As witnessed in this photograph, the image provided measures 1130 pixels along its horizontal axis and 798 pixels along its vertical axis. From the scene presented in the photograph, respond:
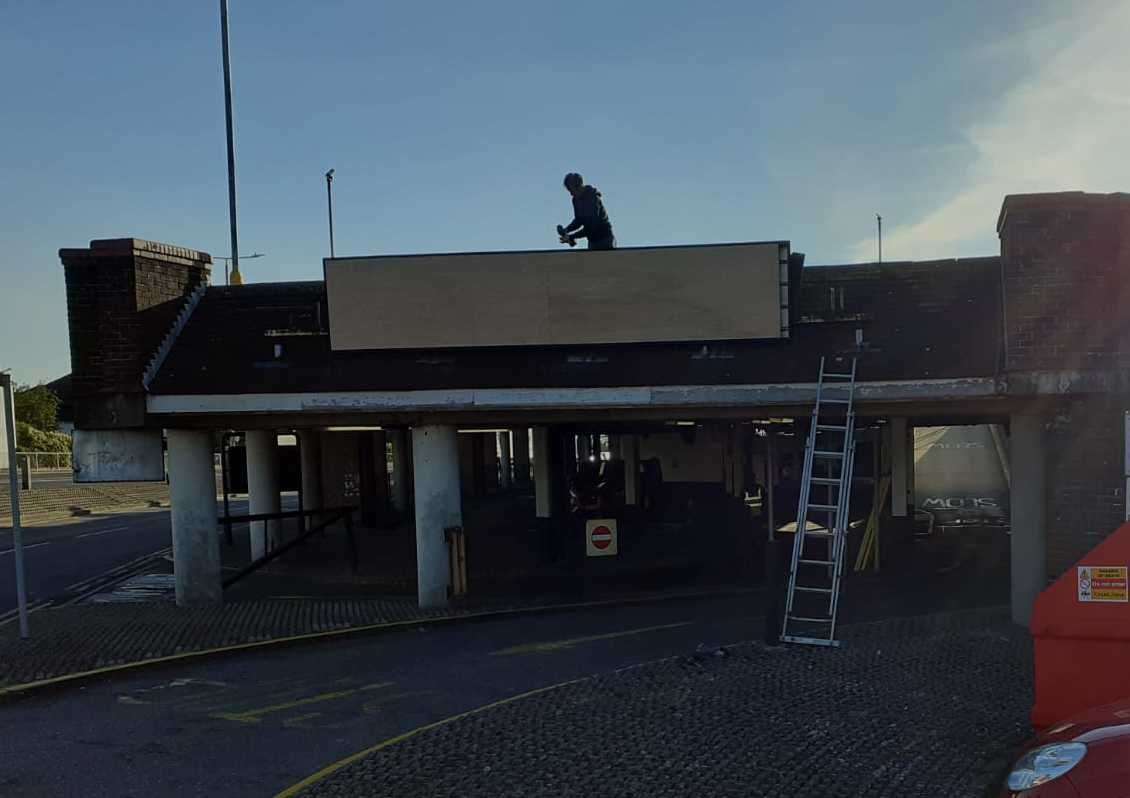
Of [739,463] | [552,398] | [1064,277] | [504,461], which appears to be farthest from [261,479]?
[504,461]

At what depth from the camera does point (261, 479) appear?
1761 cm

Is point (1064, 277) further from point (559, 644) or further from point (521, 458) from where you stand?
point (521, 458)

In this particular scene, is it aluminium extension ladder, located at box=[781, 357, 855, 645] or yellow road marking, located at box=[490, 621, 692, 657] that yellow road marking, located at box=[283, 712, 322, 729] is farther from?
aluminium extension ladder, located at box=[781, 357, 855, 645]

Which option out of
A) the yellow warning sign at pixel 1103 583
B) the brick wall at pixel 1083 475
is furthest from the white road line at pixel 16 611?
the brick wall at pixel 1083 475

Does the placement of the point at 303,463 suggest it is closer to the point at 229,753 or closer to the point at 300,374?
the point at 300,374

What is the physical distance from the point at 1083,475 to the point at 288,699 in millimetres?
8563

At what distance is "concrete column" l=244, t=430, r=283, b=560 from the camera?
17.4 meters

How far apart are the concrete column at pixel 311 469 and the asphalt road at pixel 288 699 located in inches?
415

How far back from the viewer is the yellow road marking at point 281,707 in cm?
704

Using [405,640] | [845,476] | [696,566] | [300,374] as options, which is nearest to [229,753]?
[405,640]

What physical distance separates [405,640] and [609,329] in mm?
4874

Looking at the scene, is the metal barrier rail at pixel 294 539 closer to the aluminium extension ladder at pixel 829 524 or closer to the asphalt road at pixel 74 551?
the asphalt road at pixel 74 551

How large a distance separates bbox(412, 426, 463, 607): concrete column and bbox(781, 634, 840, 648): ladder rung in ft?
16.2

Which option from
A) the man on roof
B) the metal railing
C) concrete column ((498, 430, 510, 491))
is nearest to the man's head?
the man on roof
